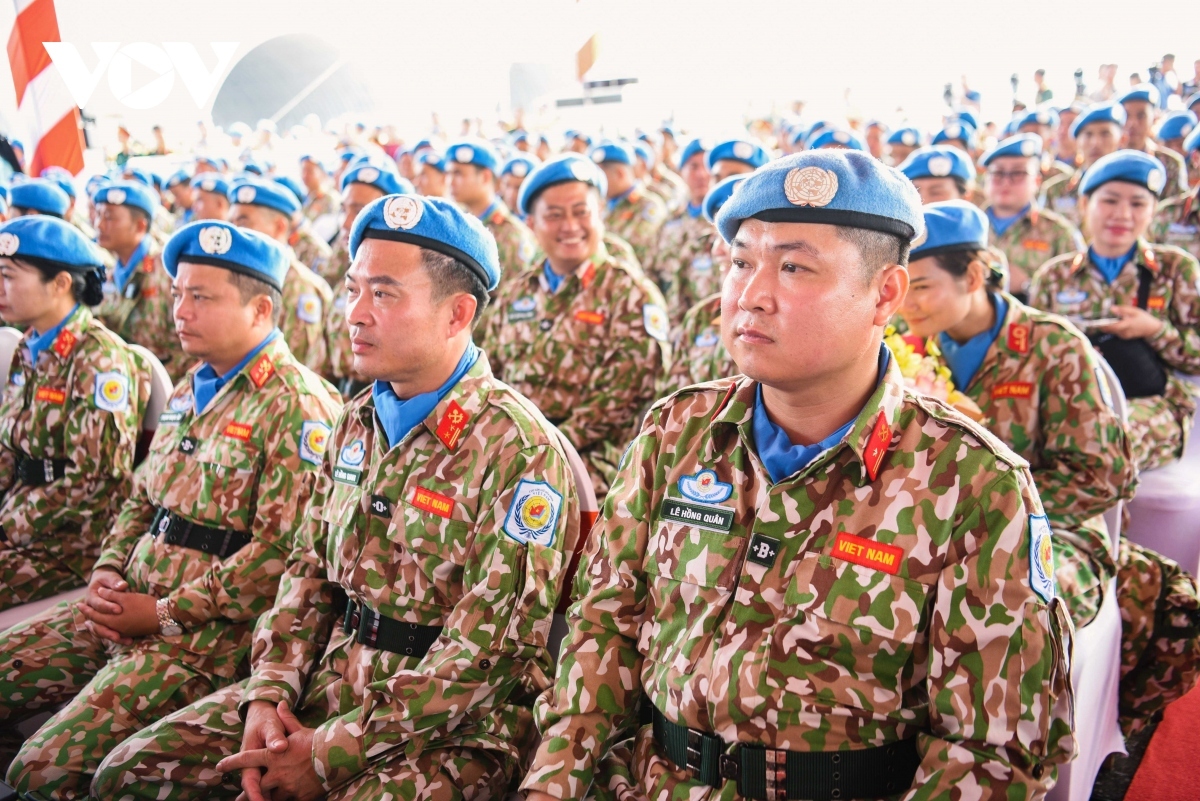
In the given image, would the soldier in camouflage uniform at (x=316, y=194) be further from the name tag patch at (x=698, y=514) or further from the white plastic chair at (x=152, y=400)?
the name tag patch at (x=698, y=514)

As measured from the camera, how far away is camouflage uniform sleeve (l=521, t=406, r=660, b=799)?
1.58 metres

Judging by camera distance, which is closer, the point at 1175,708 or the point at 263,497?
the point at 263,497

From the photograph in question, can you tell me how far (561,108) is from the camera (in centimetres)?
2095

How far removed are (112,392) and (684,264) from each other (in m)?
4.39

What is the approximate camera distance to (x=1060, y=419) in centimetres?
259

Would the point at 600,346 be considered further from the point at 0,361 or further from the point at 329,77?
the point at 329,77

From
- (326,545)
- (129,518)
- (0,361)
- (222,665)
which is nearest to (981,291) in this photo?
(326,545)

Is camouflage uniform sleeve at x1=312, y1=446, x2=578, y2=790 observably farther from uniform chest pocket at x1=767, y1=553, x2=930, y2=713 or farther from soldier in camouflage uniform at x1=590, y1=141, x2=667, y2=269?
soldier in camouflage uniform at x1=590, y1=141, x2=667, y2=269

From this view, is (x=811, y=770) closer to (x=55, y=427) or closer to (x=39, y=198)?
(x=55, y=427)

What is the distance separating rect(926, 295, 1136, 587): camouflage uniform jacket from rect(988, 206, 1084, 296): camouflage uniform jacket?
3975mm

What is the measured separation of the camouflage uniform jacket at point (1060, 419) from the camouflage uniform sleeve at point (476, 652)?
1.47m

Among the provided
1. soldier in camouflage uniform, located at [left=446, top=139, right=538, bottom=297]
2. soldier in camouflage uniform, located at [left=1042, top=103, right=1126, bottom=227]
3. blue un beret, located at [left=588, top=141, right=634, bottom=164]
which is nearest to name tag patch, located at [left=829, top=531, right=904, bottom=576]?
soldier in camouflage uniform, located at [left=446, top=139, right=538, bottom=297]

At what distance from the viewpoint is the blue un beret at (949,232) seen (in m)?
2.65

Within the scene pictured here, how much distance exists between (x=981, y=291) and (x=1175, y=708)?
5.46 feet
